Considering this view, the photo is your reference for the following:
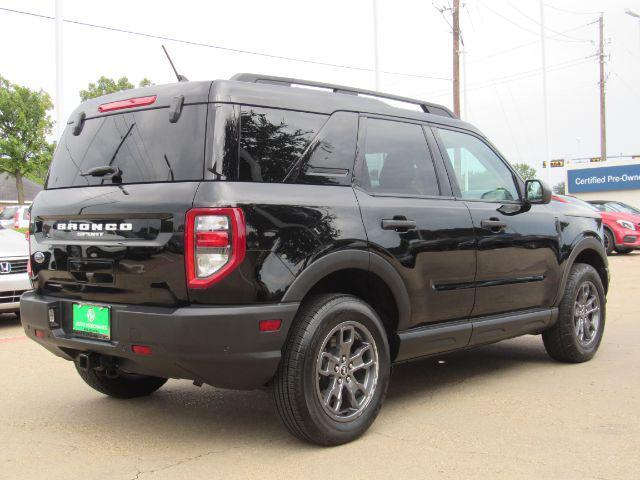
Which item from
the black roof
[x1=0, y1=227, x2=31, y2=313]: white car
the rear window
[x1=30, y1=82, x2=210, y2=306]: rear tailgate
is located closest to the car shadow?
[x1=30, y1=82, x2=210, y2=306]: rear tailgate

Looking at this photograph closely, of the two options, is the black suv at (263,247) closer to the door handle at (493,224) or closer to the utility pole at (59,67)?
the door handle at (493,224)

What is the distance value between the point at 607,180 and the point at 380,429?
107 ft

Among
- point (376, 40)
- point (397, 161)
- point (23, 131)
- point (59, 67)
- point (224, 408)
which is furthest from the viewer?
point (23, 131)

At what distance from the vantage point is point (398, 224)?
4164 mm

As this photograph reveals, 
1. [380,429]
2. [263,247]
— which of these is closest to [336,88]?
[263,247]

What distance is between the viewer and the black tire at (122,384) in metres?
4.69

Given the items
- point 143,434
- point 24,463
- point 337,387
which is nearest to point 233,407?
Result: point 143,434

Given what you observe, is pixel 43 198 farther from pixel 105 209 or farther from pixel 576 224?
pixel 576 224

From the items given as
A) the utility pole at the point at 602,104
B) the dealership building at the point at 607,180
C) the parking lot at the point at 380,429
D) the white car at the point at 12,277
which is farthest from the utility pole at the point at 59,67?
the utility pole at the point at 602,104

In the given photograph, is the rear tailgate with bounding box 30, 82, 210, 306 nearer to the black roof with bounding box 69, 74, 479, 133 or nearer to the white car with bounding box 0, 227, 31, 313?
the black roof with bounding box 69, 74, 479, 133

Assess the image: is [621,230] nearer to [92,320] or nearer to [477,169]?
[477,169]

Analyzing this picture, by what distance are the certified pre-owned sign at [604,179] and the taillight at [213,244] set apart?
3310cm

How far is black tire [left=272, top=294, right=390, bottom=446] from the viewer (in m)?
3.59

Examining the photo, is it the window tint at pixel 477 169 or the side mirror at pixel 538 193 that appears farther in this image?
the side mirror at pixel 538 193
